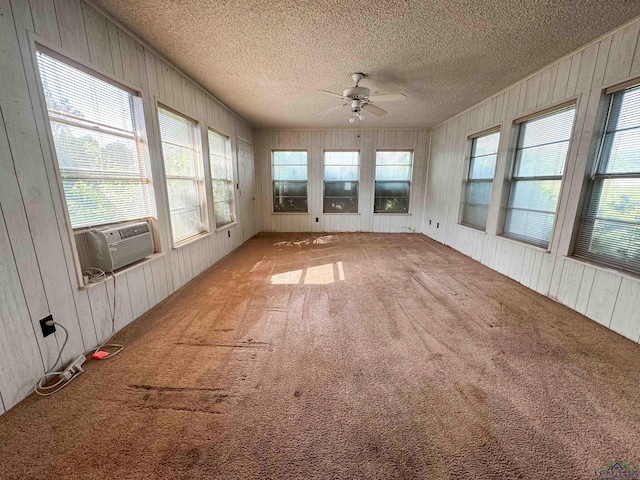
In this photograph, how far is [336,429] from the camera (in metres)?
1.32

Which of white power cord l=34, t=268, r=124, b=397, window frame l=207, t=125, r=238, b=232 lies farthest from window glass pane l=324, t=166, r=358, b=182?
white power cord l=34, t=268, r=124, b=397

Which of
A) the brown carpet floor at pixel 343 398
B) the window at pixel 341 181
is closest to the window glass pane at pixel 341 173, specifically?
the window at pixel 341 181

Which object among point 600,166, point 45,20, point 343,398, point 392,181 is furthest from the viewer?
point 392,181

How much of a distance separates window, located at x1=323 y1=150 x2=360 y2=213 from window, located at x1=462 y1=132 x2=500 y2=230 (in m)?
2.69

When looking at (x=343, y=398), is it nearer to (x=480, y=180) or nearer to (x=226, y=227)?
(x=226, y=227)

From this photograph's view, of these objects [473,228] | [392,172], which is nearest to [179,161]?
[473,228]

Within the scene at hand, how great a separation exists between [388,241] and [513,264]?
260 centimetres

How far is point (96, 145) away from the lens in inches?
79.9

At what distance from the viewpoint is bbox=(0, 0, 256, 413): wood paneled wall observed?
1.42m

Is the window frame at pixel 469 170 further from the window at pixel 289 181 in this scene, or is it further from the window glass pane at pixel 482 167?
the window at pixel 289 181

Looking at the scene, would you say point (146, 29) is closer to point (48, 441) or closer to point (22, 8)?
point (22, 8)

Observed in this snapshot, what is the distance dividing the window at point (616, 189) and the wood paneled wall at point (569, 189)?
0.10 m

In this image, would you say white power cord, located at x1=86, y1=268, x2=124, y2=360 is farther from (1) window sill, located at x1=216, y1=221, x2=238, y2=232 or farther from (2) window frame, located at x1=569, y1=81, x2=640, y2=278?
(2) window frame, located at x1=569, y1=81, x2=640, y2=278

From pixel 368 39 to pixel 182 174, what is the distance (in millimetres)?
2704
